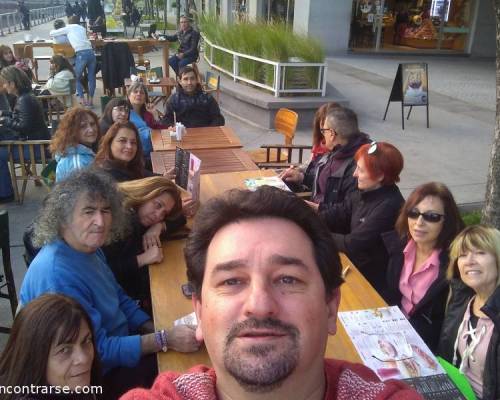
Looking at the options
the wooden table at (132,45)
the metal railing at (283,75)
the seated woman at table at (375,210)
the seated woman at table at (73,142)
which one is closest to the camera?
Answer: the seated woman at table at (375,210)

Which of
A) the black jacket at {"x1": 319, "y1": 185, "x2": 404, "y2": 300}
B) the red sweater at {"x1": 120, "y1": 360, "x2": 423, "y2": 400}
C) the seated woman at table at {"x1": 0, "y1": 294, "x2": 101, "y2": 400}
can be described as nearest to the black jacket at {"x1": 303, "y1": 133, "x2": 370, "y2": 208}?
the black jacket at {"x1": 319, "y1": 185, "x2": 404, "y2": 300}

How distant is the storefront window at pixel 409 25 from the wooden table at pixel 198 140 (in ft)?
43.5

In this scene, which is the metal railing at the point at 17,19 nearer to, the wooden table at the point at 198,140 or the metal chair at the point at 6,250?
the wooden table at the point at 198,140

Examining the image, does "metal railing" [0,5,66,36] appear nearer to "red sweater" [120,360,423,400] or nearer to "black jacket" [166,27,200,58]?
"black jacket" [166,27,200,58]

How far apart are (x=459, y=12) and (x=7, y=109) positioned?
17116 millimetres

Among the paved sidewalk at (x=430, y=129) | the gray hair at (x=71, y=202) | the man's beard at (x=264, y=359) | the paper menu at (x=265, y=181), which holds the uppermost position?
the man's beard at (x=264, y=359)

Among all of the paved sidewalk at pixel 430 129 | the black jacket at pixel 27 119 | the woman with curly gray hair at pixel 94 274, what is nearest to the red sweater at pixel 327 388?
the woman with curly gray hair at pixel 94 274

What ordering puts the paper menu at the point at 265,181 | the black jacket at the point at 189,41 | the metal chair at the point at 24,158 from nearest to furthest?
the paper menu at the point at 265,181 → the metal chair at the point at 24,158 → the black jacket at the point at 189,41

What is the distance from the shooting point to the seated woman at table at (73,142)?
425cm

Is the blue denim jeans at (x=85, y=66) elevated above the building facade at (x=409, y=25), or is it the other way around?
the building facade at (x=409, y=25)

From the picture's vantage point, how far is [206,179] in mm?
4082

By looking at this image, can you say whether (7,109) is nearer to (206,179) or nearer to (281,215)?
(206,179)

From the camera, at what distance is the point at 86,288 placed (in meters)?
2.29

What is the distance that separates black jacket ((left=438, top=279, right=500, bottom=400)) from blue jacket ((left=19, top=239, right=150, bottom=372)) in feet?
5.23
